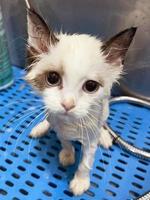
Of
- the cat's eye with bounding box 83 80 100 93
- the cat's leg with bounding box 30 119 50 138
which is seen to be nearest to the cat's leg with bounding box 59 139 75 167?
the cat's leg with bounding box 30 119 50 138

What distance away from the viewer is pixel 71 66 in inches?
24.4

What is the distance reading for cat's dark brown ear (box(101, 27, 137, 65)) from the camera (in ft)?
2.10

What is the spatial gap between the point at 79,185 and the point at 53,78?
0.34 meters

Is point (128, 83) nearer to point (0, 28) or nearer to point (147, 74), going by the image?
point (147, 74)

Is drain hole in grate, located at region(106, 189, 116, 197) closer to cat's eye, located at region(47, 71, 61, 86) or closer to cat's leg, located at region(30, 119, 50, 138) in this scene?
cat's leg, located at region(30, 119, 50, 138)

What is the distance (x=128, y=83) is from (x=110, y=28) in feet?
0.64

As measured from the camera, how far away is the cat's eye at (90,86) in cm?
65

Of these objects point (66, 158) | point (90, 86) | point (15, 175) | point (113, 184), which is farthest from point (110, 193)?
point (90, 86)

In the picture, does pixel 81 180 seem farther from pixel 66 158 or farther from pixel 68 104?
pixel 68 104

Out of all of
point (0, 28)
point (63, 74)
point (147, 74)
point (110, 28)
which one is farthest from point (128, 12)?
point (63, 74)

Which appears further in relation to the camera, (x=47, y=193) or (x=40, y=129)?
(x=40, y=129)

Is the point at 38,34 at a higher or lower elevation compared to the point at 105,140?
higher

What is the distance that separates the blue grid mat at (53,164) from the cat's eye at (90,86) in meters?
0.19

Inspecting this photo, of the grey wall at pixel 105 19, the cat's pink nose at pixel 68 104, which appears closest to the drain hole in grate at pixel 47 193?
the cat's pink nose at pixel 68 104
